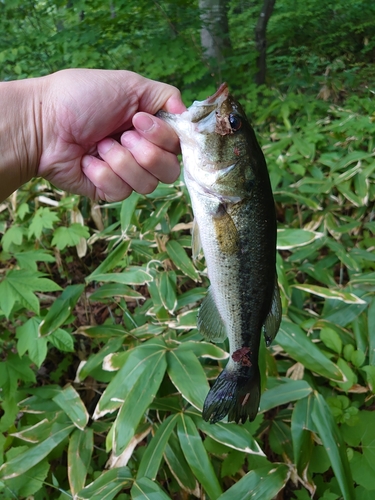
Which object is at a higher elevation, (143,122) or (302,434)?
(143,122)

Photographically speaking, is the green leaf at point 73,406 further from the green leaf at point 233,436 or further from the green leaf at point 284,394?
the green leaf at point 284,394

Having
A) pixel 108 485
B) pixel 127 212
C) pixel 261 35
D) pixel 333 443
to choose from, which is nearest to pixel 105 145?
pixel 127 212

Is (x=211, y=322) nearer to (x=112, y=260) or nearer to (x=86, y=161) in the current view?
(x=86, y=161)

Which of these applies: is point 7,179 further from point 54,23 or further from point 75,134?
→ point 54,23

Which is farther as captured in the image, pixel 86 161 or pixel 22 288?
pixel 22 288

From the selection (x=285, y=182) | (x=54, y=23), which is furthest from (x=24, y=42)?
(x=285, y=182)

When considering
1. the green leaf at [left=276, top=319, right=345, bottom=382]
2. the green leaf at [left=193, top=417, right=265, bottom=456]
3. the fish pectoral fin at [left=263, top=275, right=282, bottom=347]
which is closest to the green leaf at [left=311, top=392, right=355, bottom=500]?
the green leaf at [left=276, top=319, right=345, bottom=382]
